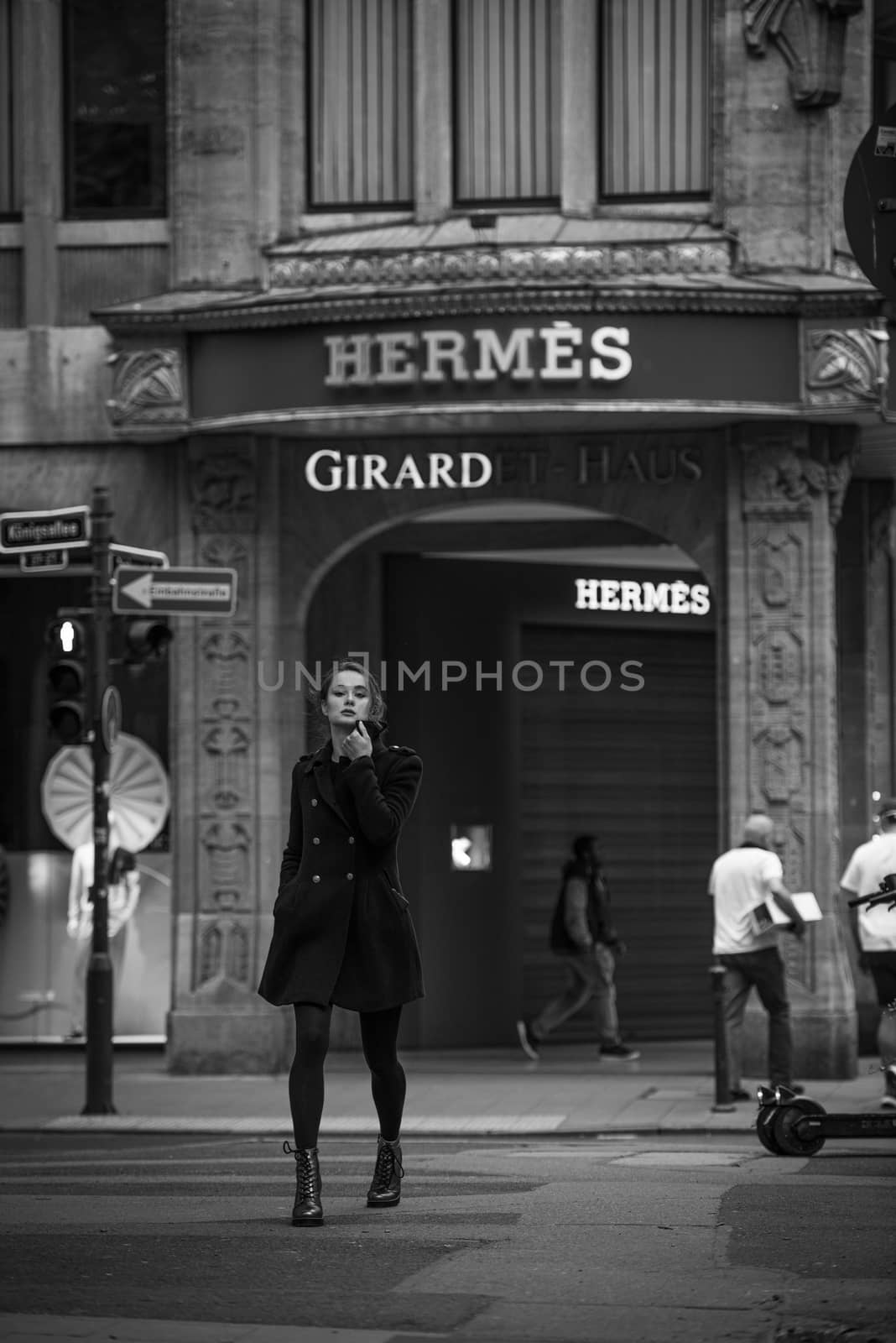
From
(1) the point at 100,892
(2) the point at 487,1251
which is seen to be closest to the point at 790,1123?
(2) the point at 487,1251

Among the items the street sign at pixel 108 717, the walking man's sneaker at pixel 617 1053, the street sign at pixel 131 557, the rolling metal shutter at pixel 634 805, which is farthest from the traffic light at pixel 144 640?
the walking man's sneaker at pixel 617 1053

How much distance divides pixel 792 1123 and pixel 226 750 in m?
8.48

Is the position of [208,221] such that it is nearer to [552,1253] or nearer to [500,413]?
[500,413]

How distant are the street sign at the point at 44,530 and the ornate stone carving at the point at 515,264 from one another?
9.55 feet

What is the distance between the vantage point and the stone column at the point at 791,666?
18078 mm

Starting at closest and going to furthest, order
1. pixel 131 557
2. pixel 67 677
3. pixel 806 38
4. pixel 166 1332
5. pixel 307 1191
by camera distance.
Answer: pixel 166 1332, pixel 307 1191, pixel 67 677, pixel 131 557, pixel 806 38

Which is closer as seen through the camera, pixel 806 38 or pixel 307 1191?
pixel 307 1191

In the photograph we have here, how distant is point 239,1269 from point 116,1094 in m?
10.4

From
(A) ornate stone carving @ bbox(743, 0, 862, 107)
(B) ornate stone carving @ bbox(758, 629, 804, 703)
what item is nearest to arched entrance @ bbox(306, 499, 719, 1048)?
(B) ornate stone carving @ bbox(758, 629, 804, 703)

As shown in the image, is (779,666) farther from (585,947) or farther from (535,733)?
(535,733)

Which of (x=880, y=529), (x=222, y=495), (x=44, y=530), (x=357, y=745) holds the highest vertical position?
(x=222, y=495)

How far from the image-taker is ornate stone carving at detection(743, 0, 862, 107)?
18031 mm

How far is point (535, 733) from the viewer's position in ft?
71.1

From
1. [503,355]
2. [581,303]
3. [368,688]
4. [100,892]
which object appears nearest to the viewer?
[368,688]
